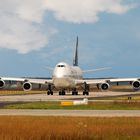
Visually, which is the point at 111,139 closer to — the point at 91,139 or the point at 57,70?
the point at 91,139

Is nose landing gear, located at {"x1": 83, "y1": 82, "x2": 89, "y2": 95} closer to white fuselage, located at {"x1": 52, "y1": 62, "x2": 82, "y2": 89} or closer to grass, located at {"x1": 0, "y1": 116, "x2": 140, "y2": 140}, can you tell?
white fuselage, located at {"x1": 52, "y1": 62, "x2": 82, "y2": 89}

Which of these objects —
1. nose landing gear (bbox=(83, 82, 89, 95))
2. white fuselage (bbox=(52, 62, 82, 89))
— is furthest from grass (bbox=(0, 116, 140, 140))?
nose landing gear (bbox=(83, 82, 89, 95))

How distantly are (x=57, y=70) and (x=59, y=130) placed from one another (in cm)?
7176

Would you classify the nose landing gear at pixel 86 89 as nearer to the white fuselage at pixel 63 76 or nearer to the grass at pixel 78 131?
the white fuselage at pixel 63 76

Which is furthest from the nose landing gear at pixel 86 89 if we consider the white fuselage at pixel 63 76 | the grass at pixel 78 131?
the grass at pixel 78 131

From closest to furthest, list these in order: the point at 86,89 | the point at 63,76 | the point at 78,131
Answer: the point at 78,131 → the point at 63,76 → the point at 86,89

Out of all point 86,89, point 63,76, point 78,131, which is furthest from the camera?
point 86,89

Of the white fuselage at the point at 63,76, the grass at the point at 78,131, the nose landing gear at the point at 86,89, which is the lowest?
the grass at the point at 78,131

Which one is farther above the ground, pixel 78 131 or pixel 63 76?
pixel 63 76

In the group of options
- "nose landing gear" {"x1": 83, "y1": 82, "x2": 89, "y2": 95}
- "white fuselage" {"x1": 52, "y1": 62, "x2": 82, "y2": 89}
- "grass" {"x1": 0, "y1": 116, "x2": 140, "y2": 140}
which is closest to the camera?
"grass" {"x1": 0, "y1": 116, "x2": 140, "y2": 140}

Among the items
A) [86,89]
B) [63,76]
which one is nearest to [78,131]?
[63,76]

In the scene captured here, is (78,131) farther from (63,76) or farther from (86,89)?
(86,89)

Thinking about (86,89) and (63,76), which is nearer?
A: (63,76)

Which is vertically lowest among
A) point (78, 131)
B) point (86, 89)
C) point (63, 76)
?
point (78, 131)
